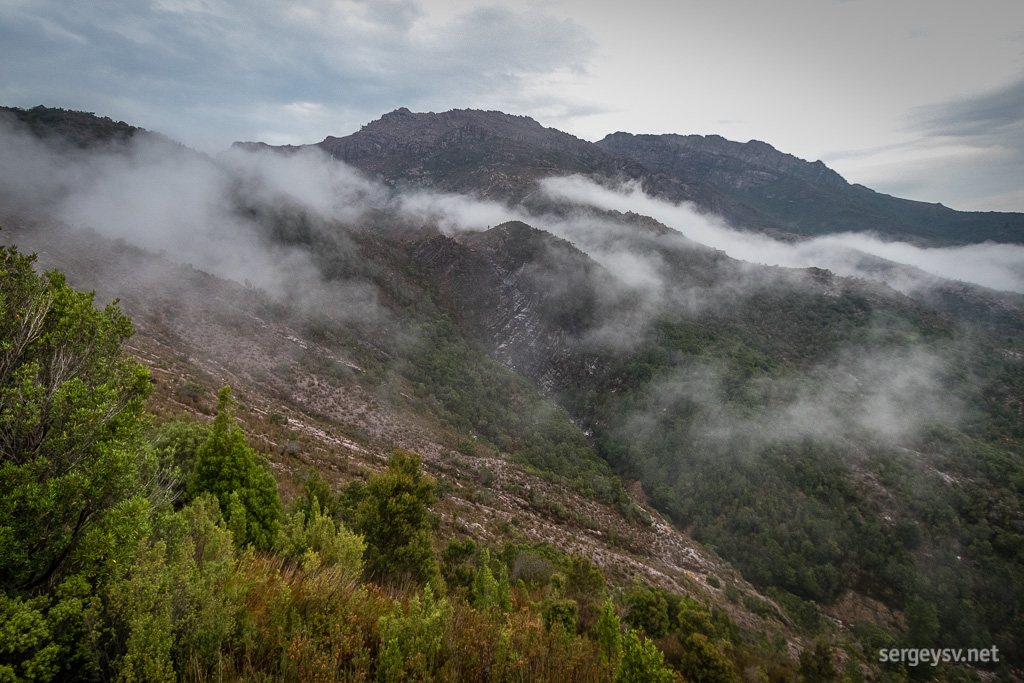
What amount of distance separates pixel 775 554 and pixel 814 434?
69.3 feet

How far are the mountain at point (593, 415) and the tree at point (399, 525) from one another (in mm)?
2142

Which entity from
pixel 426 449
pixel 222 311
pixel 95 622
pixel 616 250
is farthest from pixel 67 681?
pixel 616 250

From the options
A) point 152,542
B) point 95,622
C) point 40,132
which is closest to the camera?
point 95,622

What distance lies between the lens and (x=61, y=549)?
177 inches

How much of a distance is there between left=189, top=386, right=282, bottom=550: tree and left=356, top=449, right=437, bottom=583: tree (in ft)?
9.21

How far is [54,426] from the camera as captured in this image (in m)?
4.55

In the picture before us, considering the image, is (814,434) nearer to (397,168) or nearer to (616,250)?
(616,250)

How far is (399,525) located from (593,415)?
2579 inches

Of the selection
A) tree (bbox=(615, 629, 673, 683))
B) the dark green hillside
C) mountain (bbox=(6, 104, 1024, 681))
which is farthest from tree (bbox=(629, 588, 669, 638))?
Answer: the dark green hillside

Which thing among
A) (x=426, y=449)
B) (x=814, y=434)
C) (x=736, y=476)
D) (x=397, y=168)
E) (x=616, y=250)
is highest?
(x=397, y=168)

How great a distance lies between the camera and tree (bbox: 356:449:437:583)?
1249cm

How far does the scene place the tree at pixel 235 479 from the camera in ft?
32.6

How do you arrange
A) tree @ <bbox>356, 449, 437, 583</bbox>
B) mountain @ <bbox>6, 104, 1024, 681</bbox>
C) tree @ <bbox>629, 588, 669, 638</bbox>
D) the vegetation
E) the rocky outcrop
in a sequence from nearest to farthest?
the vegetation, tree @ <bbox>356, 449, 437, 583</bbox>, tree @ <bbox>629, 588, 669, 638</bbox>, mountain @ <bbox>6, 104, 1024, 681</bbox>, the rocky outcrop

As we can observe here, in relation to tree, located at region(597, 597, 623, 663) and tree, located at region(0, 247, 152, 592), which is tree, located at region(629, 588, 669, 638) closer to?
tree, located at region(597, 597, 623, 663)
